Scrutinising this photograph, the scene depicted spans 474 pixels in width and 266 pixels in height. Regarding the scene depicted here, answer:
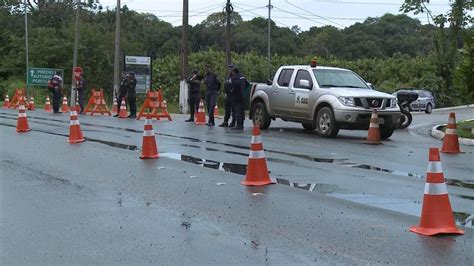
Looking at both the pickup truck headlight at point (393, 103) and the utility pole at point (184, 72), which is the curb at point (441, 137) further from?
the utility pole at point (184, 72)

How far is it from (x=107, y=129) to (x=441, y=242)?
1246cm

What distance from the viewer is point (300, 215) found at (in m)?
6.67

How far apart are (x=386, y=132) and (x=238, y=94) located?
427cm

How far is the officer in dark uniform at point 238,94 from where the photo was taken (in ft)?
55.3

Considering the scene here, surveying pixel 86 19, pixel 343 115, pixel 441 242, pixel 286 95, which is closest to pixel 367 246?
pixel 441 242

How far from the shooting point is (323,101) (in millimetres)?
15352

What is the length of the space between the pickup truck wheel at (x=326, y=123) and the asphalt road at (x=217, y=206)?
7.51 feet

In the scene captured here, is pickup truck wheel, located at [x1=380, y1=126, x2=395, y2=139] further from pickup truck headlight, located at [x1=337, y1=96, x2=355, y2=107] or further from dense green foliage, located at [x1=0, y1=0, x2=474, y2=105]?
dense green foliage, located at [x1=0, y1=0, x2=474, y2=105]

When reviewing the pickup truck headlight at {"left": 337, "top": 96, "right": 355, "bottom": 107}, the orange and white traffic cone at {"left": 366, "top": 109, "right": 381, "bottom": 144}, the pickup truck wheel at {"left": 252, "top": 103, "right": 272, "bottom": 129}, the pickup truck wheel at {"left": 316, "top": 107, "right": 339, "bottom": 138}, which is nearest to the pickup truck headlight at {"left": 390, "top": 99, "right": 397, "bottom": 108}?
the pickup truck headlight at {"left": 337, "top": 96, "right": 355, "bottom": 107}

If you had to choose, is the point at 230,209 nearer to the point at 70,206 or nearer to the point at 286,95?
the point at 70,206

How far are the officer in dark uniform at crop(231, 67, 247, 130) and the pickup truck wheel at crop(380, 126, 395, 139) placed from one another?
13.1 ft

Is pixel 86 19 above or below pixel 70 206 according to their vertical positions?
above

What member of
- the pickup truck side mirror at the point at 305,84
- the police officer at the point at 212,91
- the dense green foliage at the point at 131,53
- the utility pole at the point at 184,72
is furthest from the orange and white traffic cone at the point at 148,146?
the dense green foliage at the point at 131,53

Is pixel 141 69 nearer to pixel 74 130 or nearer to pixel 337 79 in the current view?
pixel 337 79
